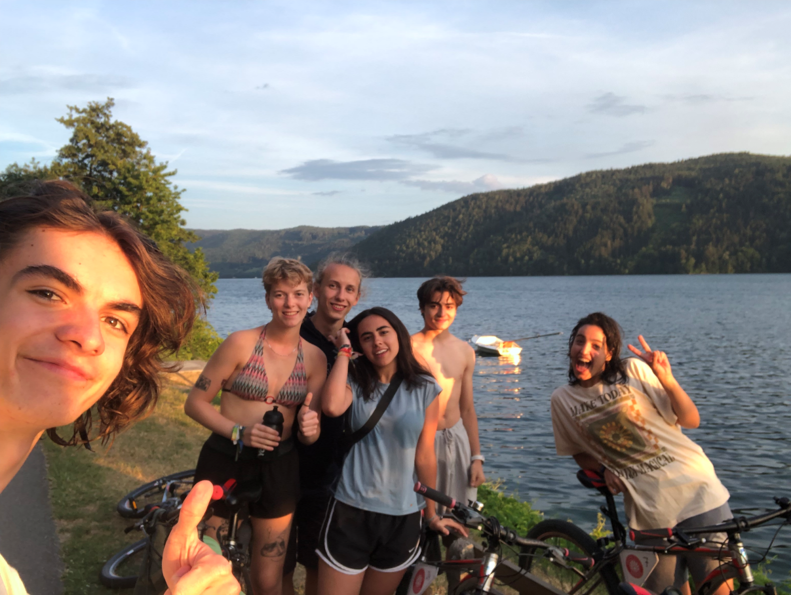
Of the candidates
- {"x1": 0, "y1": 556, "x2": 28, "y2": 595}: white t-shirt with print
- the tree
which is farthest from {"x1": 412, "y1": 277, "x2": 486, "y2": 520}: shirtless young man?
the tree

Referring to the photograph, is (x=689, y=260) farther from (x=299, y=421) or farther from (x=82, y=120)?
(x=299, y=421)

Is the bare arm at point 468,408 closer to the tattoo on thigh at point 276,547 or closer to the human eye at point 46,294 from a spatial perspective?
the tattoo on thigh at point 276,547

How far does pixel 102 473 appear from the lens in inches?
283

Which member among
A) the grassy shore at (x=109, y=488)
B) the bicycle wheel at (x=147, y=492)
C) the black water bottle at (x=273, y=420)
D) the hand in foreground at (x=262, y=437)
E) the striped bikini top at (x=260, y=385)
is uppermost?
the striped bikini top at (x=260, y=385)

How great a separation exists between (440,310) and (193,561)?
13.0 feet

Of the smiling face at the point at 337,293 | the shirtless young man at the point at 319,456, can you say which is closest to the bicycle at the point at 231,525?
the shirtless young man at the point at 319,456

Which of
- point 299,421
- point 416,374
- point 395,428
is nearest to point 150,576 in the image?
point 299,421

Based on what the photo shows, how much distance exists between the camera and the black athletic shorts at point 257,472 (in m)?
3.29

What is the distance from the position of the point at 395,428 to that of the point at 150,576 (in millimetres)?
1477

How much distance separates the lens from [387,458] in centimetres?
340

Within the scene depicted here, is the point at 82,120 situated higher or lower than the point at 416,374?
higher

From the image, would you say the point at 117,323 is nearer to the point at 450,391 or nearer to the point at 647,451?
the point at 647,451

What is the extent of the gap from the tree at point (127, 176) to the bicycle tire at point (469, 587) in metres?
18.1

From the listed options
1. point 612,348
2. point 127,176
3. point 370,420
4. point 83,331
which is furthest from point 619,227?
point 83,331
